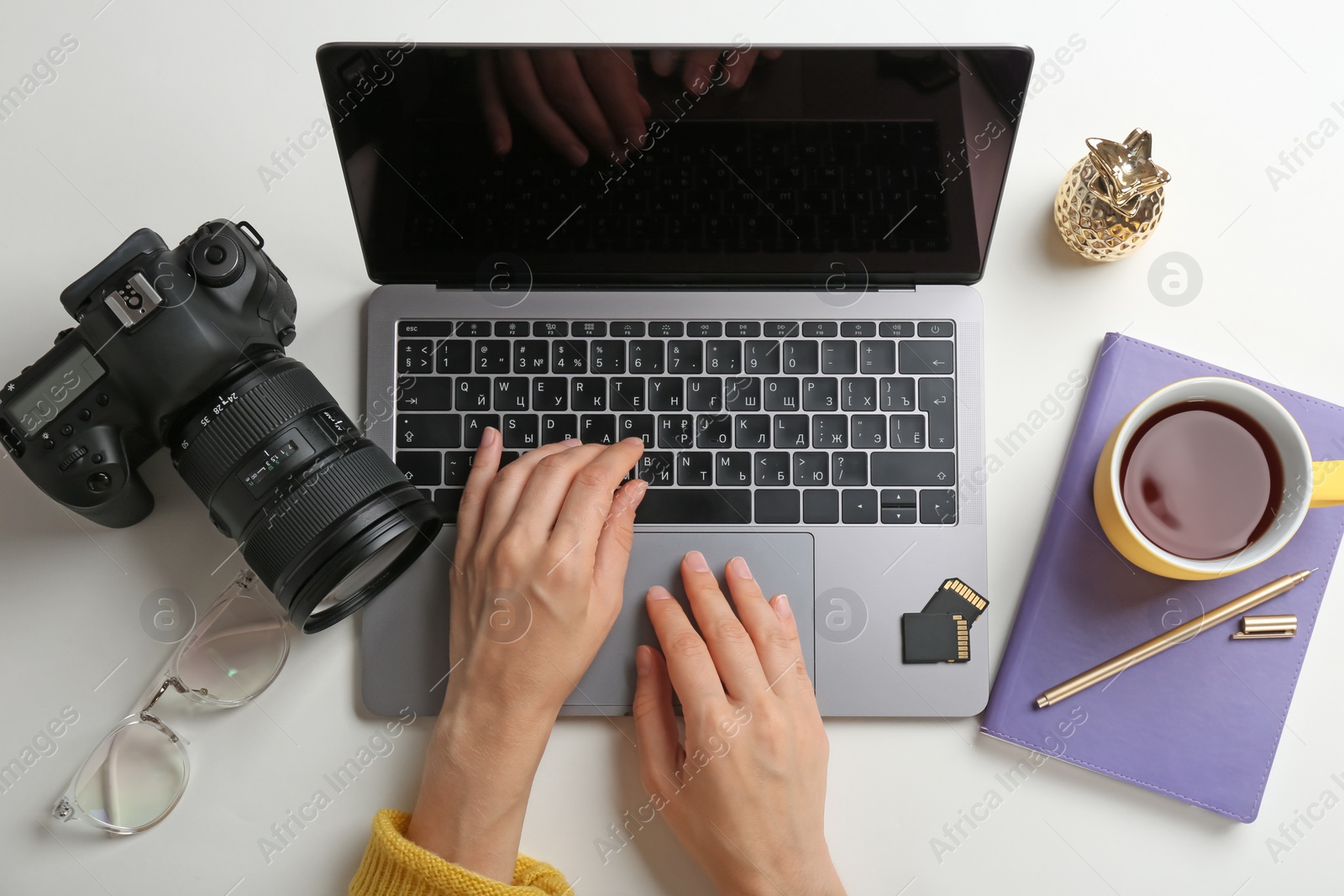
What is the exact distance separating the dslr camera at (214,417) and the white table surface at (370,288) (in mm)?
126

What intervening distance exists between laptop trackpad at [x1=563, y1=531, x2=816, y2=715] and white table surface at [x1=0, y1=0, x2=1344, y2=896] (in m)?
0.05

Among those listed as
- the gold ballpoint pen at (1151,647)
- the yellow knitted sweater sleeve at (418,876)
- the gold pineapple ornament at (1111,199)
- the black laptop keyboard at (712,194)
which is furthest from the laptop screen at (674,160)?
Answer: the yellow knitted sweater sleeve at (418,876)

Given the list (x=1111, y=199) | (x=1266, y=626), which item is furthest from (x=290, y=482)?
(x=1266, y=626)

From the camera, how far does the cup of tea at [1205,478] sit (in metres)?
0.65

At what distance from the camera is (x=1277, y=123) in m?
0.80

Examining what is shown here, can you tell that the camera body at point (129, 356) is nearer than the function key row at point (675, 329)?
Yes

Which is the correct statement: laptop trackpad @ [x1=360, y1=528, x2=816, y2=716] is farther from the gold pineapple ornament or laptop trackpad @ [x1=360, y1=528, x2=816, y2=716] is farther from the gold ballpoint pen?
the gold pineapple ornament

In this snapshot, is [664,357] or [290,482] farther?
[664,357]

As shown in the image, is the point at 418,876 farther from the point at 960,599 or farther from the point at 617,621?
the point at 960,599

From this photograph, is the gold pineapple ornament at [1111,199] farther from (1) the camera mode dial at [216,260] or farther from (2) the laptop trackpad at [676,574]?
(1) the camera mode dial at [216,260]

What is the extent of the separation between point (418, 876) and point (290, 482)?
328 millimetres

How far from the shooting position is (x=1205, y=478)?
0.69 m

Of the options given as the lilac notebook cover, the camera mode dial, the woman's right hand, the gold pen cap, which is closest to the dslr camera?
the camera mode dial

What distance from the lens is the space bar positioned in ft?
2.36
